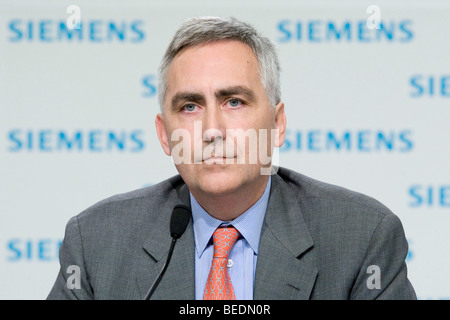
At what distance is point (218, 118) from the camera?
175 centimetres

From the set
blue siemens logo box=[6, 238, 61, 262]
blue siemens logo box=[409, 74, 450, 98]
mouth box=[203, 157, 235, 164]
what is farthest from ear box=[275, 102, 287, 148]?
blue siemens logo box=[6, 238, 61, 262]

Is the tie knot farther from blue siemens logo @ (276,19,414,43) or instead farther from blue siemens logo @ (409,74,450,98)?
blue siemens logo @ (409,74,450,98)

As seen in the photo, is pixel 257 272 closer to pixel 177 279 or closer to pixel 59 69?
pixel 177 279

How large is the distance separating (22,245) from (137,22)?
1.28 meters

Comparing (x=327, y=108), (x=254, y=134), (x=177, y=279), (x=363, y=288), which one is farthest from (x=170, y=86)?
(x=327, y=108)

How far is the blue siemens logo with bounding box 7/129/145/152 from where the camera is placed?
3.02 metres

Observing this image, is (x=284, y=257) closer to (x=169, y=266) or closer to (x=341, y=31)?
(x=169, y=266)

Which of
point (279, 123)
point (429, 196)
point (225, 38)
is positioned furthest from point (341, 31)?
point (225, 38)

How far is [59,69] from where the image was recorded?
3113 mm

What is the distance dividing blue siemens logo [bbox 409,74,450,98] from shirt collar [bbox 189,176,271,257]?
4.71ft

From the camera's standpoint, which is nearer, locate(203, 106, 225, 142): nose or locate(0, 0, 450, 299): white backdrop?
locate(203, 106, 225, 142): nose

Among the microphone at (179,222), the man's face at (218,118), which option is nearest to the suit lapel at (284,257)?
the man's face at (218,118)

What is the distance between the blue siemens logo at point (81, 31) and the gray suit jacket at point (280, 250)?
133cm

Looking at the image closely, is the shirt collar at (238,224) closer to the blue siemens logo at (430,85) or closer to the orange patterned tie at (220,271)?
the orange patterned tie at (220,271)
